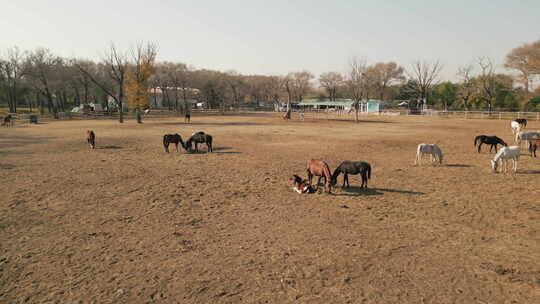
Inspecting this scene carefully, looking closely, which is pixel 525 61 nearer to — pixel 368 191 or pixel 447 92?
pixel 447 92

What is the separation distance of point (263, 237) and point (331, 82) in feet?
405

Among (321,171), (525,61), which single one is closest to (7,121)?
(321,171)

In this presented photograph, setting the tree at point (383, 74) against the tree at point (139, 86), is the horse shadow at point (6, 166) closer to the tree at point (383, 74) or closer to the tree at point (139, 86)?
the tree at point (139, 86)

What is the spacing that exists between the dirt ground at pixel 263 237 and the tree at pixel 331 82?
115m

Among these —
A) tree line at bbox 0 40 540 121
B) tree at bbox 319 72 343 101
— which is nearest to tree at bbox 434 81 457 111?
tree line at bbox 0 40 540 121

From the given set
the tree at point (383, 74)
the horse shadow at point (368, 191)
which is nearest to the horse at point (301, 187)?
the horse shadow at point (368, 191)

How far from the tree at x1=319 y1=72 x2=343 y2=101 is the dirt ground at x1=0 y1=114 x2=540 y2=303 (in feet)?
377

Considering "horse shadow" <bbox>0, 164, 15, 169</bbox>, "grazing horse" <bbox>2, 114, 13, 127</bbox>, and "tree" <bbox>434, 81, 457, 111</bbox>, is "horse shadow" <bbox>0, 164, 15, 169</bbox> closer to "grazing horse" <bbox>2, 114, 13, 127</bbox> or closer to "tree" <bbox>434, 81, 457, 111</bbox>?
"grazing horse" <bbox>2, 114, 13, 127</bbox>

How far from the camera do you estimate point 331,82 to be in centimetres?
12412

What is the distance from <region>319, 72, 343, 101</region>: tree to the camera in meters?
123

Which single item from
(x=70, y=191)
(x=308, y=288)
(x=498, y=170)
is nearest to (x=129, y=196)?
(x=70, y=191)

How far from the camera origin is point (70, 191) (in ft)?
33.7

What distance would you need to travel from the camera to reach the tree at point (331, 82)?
123062 millimetres

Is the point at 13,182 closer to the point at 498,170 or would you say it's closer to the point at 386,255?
the point at 386,255
